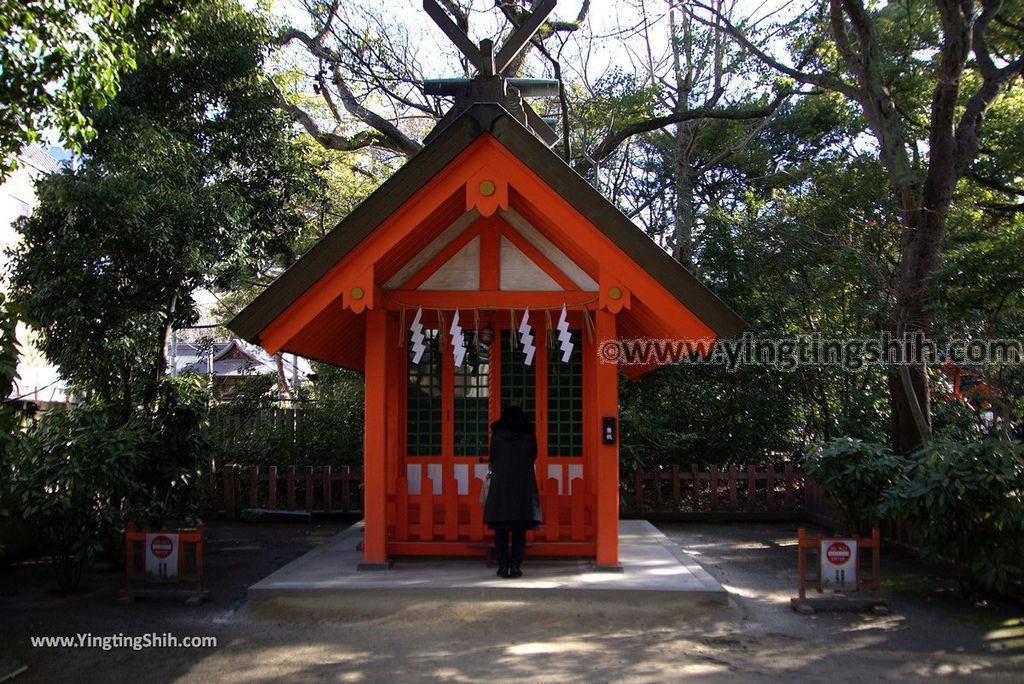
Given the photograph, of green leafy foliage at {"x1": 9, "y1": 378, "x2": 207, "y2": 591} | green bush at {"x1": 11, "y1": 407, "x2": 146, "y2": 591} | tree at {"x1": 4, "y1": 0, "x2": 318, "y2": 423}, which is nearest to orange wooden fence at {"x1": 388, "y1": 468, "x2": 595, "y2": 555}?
green leafy foliage at {"x1": 9, "y1": 378, "x2": 207, "y2": 591}

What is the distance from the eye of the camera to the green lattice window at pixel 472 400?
8.78 m

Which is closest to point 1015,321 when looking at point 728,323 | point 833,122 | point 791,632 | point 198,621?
point 728,323

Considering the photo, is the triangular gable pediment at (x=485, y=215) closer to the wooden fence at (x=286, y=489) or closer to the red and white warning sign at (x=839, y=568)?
the red and white warning sign at (x=839, y=568)

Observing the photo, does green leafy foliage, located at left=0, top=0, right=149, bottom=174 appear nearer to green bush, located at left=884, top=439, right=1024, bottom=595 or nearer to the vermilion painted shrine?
the vermilion painted shrine

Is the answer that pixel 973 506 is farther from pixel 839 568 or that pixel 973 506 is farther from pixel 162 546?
pixel 162 546

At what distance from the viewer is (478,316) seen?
28.2ft

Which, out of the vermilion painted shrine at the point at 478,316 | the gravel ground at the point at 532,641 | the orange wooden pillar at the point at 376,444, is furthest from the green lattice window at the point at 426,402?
the gravel ground at the point at 532,641

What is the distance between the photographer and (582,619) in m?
7.05

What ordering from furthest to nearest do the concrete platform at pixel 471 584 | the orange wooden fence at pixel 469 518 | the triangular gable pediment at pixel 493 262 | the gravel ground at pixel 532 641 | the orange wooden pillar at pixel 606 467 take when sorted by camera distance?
the orange wooden fence at pixel 469 518
the triangular gable pediment at pixel 493 262
the orange wooden pillar at pixel 606 467
the concrete platform at pixel 471 584
the gravel ground at pixel 532 641

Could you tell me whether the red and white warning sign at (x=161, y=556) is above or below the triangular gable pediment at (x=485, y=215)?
below

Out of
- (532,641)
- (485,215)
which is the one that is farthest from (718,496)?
(485,215)

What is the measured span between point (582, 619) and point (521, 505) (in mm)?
1187

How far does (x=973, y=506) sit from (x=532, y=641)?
403 cm

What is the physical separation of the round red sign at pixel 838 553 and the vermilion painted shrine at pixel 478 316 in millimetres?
1995
